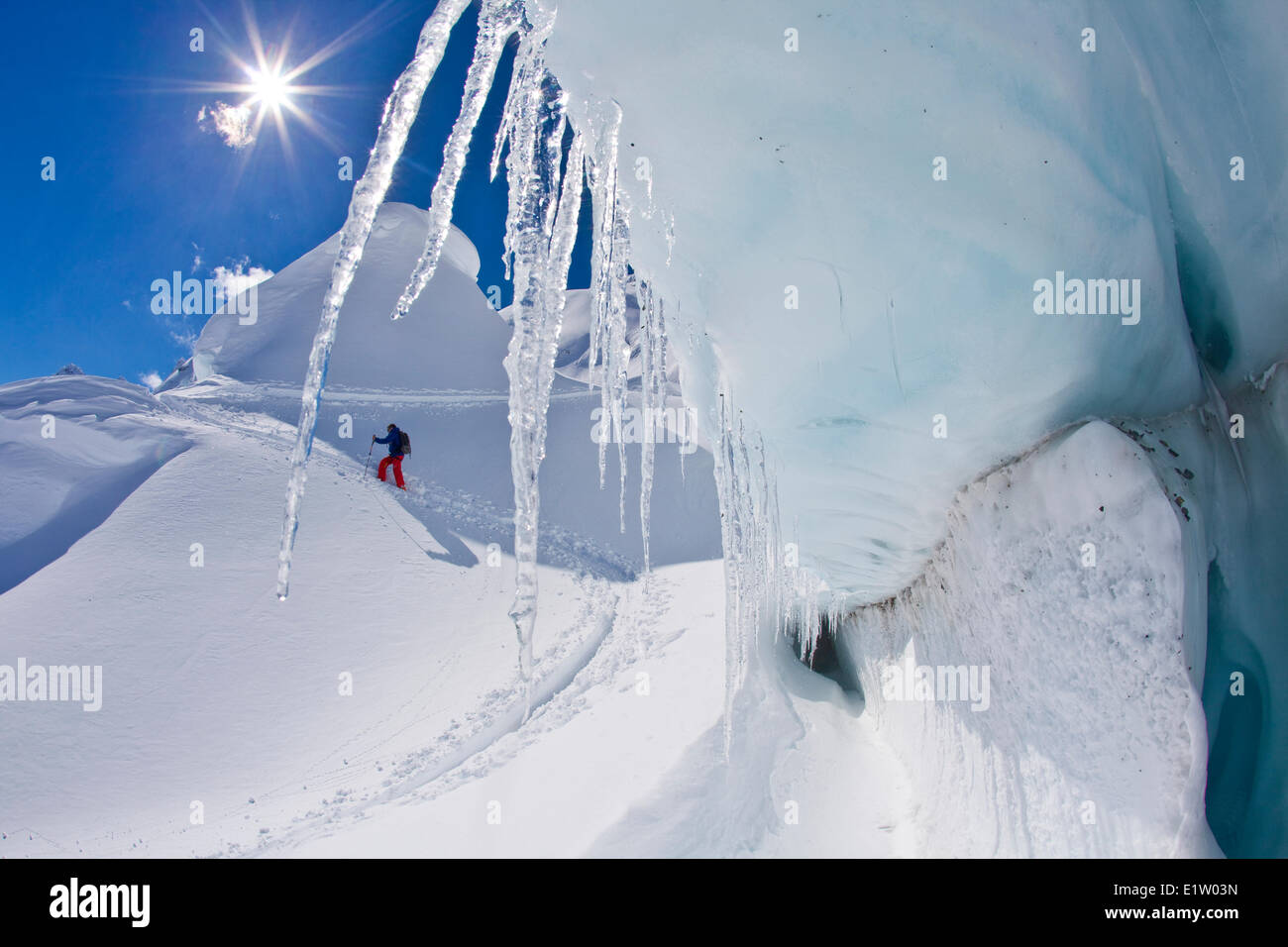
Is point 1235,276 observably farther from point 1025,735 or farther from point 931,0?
point 1025,735

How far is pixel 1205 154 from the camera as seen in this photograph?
7.95 ft

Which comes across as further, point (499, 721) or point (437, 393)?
point (437, 393)

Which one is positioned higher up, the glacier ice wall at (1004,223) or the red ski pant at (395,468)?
the red ski pant at (395,468)

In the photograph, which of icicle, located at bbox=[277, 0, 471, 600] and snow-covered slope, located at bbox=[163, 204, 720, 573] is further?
snow-covered slope, located at bbox=[163, 204, 720, 573]

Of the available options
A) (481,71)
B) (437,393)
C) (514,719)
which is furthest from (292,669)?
(437,393)

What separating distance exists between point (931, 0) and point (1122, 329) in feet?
4.89

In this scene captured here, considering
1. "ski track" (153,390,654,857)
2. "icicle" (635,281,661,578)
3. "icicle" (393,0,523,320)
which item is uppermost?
"icicle" (393,0,523,320)

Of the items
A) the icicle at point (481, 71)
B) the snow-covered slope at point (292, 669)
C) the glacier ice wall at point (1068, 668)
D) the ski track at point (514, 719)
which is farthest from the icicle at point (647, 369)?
A: the ski track at point (514, 719)

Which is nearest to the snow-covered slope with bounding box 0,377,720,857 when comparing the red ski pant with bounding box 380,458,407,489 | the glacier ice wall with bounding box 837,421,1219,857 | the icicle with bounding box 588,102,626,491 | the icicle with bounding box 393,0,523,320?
the red ski pant with bounding box 380,458,407,489

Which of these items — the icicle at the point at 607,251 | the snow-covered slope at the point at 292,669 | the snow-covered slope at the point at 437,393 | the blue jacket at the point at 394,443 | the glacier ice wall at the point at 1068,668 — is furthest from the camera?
the snow-covered slope at the point at 437,393

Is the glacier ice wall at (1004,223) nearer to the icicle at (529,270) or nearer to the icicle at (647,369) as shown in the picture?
the icicle at (529,270)

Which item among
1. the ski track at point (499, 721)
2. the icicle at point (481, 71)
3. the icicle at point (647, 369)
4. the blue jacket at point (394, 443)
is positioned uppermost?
the blue jacket at point (394, 443)

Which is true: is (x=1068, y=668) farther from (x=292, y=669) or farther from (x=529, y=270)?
(x=292, y=669)

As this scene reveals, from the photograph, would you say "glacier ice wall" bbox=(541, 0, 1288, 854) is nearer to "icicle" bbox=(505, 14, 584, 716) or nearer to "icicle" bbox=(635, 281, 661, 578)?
"icicle" bbox=(505, 14, 584, 716)
